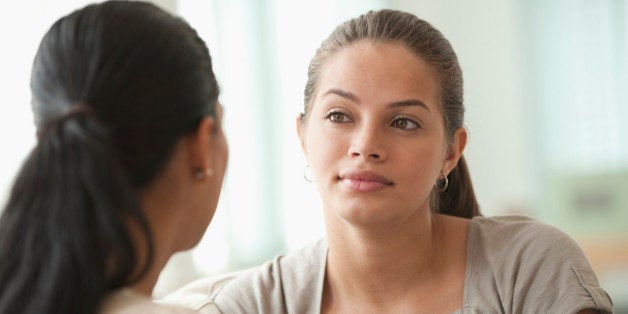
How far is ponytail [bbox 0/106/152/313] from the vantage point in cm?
112

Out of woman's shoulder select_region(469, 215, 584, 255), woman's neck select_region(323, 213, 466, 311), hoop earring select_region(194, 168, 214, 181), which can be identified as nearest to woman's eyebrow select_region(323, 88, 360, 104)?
woman's neck select_region(323, 213, 466, 311)

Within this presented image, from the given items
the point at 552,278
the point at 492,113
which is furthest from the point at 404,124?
the point at 492,113

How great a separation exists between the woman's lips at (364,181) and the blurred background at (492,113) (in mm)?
2463

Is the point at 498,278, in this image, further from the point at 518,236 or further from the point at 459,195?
the point at 459,195

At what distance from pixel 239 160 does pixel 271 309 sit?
2.36 meters

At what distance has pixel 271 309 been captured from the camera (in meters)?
1.90

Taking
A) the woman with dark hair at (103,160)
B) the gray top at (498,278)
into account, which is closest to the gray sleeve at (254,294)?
the gray top at (498,278)

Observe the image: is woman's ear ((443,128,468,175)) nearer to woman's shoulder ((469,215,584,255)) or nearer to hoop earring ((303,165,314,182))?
woman's shoulder ((469,215,584,255))

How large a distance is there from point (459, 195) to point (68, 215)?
1179mm

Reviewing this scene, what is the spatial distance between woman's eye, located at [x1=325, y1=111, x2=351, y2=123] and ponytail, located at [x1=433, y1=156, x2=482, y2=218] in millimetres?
379

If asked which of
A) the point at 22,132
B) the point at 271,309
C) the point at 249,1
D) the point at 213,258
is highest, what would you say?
the point at 249,1

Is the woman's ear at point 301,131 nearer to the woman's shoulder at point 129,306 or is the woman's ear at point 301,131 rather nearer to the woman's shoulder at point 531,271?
the woman's shoulder at point 531,271

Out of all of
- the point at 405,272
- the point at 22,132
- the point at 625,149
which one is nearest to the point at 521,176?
the point at 625,149

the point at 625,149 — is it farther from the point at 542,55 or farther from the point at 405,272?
the point at 405,272
